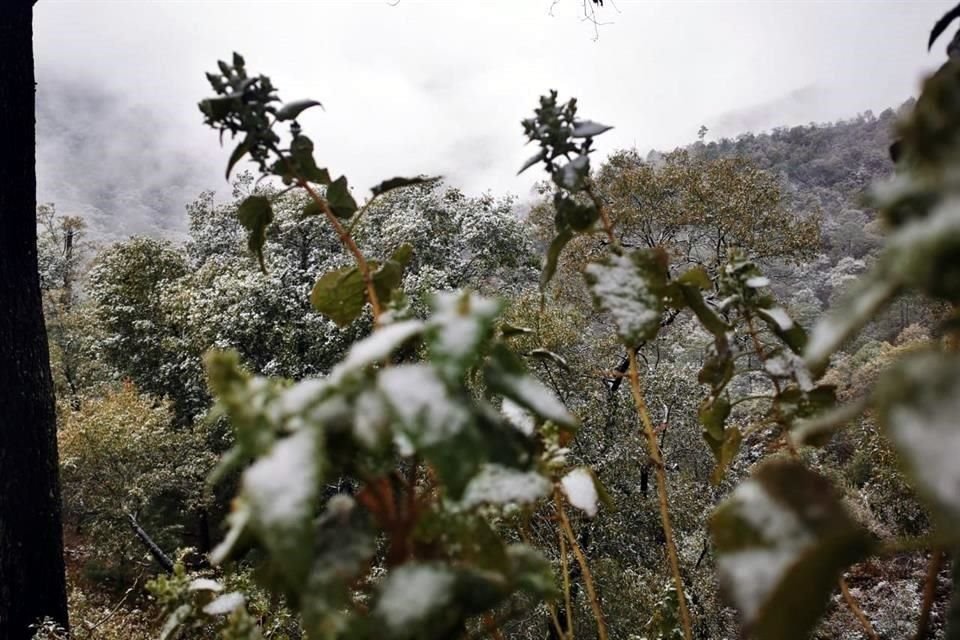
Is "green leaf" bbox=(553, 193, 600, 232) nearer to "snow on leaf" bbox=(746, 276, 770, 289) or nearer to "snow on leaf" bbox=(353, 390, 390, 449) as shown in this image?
"snow on leaf" bbox=(746, 276, 770, 289)

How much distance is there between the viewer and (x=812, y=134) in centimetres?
3822

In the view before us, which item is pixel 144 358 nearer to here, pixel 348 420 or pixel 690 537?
pixel 690 537

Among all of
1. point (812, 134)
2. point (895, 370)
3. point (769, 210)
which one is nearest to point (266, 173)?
point (895, 370)

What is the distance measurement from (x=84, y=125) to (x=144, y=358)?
72.4m

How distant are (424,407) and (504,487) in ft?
0.39

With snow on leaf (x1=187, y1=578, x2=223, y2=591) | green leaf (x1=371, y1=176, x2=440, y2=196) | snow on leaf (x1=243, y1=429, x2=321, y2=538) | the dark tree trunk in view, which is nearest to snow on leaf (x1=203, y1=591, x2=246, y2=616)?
snow on leaf (x1=187, y1=578, x2=223, y2=591)

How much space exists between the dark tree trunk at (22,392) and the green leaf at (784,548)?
10.7ft

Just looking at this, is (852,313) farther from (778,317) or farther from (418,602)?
(778,317)

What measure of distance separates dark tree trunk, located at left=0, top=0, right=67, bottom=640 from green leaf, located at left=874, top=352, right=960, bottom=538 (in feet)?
10.9

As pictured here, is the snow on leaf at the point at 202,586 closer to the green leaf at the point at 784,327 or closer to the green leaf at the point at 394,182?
the green leaf at the point at 394,182

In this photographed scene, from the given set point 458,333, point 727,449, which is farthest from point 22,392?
point 458,333

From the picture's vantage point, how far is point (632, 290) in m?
0.61

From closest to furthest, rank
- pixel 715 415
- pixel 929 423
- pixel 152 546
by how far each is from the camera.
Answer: pixel 929 423 → pixel 715 415 → pixel 152 546

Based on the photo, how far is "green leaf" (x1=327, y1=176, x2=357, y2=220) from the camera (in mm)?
673
